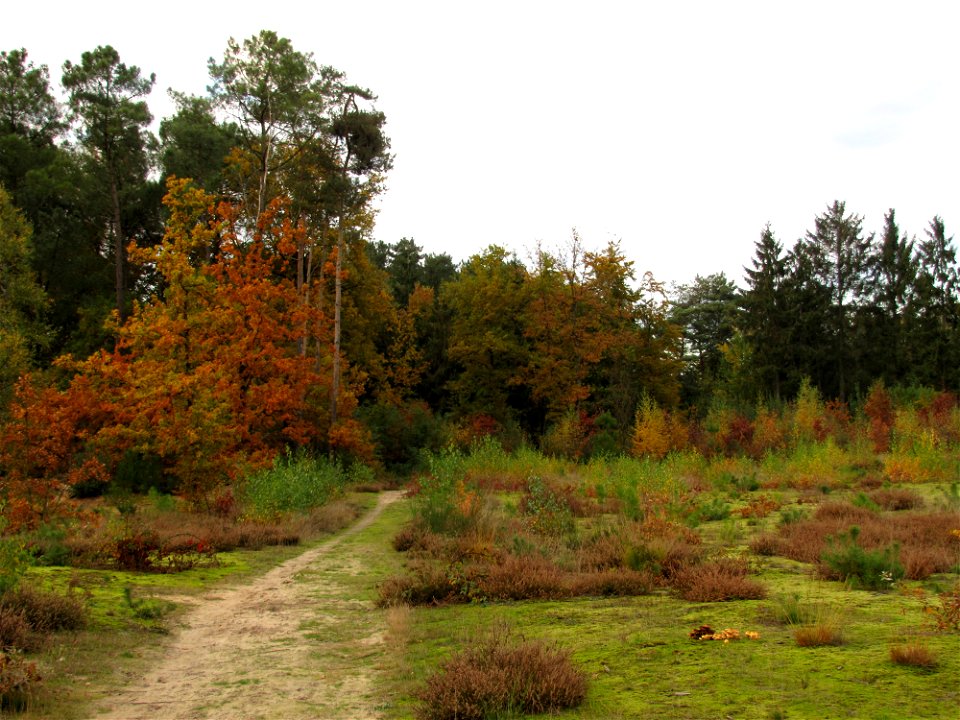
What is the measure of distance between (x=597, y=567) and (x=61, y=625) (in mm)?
5533

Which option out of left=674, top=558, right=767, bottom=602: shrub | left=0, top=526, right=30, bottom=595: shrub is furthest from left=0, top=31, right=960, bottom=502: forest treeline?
left=674, top=558, right=767, bottom=602: shrub

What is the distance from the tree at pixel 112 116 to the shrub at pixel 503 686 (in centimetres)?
3493

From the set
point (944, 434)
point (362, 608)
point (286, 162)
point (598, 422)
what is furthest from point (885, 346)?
point (362, 608)

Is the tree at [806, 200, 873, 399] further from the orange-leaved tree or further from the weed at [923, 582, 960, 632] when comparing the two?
the weed at [923, 582, 960, 632]

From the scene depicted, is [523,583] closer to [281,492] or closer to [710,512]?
[710,512]

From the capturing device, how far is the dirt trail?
5184 mm

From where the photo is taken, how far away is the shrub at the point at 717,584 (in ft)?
23.7

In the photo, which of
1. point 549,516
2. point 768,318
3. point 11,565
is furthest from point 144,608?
point 768,318

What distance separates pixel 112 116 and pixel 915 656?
3919 centimetres

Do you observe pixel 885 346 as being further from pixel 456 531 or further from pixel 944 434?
pixel 456 531

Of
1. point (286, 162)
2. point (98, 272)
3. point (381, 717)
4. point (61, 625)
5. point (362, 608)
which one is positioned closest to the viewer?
point (381, 717)

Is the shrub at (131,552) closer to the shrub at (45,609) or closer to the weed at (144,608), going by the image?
the weed at (144,608)

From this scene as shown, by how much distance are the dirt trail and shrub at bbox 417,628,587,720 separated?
0.60 m

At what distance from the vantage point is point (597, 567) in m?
8.99
